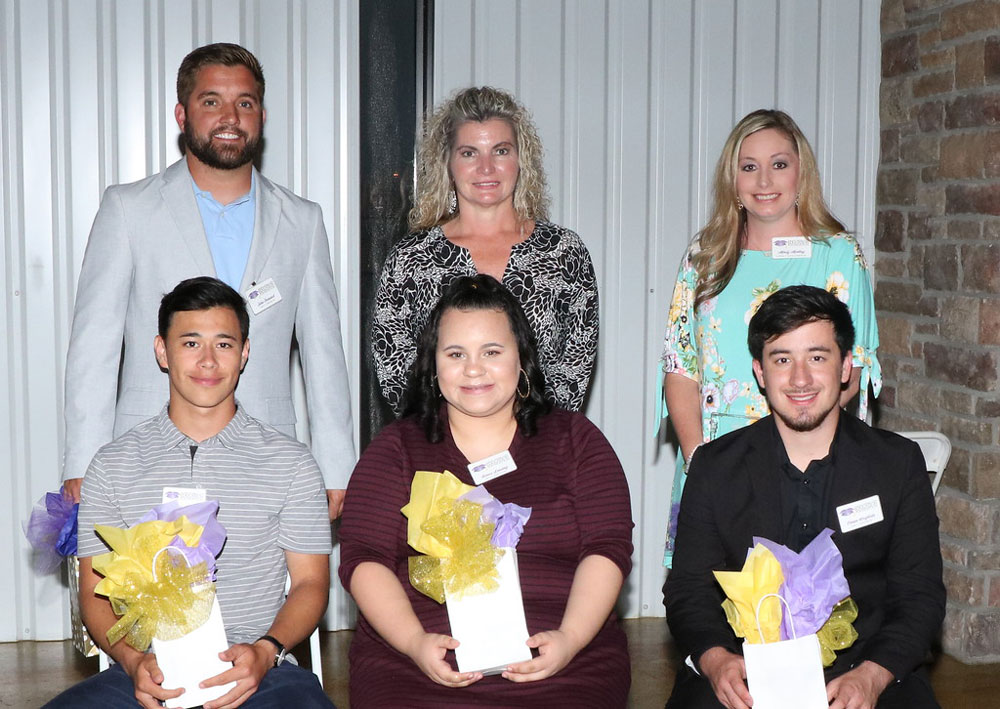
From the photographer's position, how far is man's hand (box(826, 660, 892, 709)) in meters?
2.45

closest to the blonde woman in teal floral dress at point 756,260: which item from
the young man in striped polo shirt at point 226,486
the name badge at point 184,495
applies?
the young man in striped polo shirt at point 226,486

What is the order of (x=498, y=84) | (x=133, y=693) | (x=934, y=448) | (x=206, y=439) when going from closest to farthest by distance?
1. (x=133, y=693)
2. (x=206, y=439)
3. (x=934, y=448)
4. (x=498, y=84)

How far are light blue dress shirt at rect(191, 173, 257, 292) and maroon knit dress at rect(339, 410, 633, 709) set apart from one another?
0.79 m

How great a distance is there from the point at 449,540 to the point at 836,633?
0.84 metres

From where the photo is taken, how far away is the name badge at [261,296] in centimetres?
327

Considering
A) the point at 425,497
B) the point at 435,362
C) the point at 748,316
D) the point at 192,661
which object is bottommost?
the point at 192,661

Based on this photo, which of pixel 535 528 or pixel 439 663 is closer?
pixel 439 663

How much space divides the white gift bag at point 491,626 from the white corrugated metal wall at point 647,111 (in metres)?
2.39

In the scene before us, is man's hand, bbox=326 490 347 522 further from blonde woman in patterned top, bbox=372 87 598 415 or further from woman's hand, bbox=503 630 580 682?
woman's hand, bbox=503 630 580 682

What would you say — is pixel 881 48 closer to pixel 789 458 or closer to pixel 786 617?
pixel 789 458

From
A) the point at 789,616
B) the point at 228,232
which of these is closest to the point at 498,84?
the point at 228,232

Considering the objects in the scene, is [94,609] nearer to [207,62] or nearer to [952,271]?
[207,62]

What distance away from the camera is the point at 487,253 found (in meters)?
3.41

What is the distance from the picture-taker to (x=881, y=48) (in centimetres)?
483
